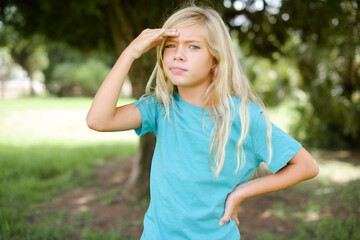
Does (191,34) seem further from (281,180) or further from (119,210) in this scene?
(119,210)

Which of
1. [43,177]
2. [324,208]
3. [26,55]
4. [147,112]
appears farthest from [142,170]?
[26,55]

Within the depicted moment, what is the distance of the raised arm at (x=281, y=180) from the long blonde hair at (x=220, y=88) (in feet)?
0.39

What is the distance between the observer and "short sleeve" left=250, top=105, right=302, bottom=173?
148cm

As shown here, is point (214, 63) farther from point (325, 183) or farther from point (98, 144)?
point (98, 144)

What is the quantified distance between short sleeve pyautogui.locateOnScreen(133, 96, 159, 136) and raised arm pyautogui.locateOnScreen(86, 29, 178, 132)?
0.09 meters

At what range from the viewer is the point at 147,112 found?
66.6 inches

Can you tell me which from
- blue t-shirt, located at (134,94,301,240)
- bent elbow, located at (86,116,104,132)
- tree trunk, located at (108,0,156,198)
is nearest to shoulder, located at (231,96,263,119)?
blue t-shirt, located at (134,94,301,240)

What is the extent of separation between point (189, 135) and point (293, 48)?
6452 mm

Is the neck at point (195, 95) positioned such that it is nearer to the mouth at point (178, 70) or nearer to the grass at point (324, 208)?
the mouth at point (178, 70)

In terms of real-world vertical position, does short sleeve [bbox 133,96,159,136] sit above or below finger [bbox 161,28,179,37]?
below

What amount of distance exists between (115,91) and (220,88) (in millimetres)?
509

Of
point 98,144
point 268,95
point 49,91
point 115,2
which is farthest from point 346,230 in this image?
point 49,91

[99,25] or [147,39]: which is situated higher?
[99,25]

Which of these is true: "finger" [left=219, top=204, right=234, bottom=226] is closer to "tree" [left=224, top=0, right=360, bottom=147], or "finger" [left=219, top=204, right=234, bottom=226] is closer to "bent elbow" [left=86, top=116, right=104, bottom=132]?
"bent elbow" [left=86, top=116, right=104, bottom=132]
